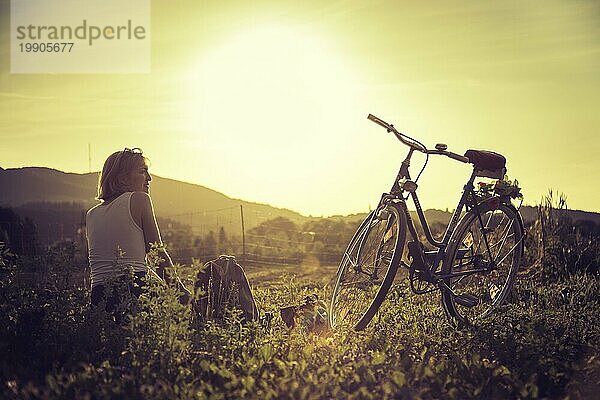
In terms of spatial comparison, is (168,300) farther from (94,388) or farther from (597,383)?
(597,383)

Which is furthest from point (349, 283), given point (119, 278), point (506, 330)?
point (119, 278)

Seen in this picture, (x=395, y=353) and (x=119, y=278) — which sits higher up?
(x=119, y=278)

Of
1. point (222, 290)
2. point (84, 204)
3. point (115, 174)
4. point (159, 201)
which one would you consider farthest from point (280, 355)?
point (84, 204)

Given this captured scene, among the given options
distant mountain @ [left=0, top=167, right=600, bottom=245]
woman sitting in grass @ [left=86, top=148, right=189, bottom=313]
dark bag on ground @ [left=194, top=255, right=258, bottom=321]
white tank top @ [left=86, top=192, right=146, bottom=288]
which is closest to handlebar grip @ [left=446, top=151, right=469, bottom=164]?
dark bag on ground @ [left=194, top=255, right=258, bottom=321]

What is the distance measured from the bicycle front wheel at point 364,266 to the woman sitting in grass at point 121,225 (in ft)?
4.58

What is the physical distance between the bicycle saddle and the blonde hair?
293 centimetres

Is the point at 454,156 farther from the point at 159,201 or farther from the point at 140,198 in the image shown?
the point at 159,201

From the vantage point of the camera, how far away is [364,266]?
6.86 m

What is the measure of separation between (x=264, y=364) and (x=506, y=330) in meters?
2.65

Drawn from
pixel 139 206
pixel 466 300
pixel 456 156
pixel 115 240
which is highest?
pixel 456 156

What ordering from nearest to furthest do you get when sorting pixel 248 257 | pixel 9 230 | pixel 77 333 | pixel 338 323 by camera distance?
pixel 77 333 < pixel 338 323 < pixel 9 230 < pixel 248 257

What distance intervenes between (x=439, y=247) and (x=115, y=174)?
2.88 m

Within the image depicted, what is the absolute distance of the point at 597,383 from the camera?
539 centimetres

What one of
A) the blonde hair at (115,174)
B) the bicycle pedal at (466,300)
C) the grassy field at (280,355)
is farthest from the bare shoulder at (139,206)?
the bicycle pedal at (466,300)
